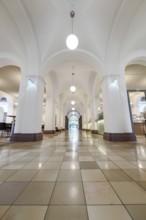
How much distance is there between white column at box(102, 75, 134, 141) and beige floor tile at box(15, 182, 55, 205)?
169 inches

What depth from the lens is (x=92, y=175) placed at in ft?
4.76

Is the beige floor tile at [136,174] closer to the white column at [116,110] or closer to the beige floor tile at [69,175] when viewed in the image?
the beige floor tile at [69,175]

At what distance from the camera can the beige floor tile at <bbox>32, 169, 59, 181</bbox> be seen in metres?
1.33

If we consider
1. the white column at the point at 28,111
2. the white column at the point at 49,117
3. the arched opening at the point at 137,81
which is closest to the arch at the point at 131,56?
the arched opening at the point at 137,81

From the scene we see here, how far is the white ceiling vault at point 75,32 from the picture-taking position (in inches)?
163

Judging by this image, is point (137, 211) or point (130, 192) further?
point (130, 192)

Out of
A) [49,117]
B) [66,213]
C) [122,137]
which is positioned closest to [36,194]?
[66,213]

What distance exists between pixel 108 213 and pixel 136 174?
0.92 meters

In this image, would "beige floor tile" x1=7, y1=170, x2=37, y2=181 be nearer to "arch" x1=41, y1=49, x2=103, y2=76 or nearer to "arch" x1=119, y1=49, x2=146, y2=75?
"arch" x1=41, y1=49, x2=103, y2=76

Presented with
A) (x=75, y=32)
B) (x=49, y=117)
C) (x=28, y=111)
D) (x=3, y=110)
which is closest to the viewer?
(x=28, y=111)

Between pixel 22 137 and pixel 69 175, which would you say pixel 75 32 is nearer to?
pixel 22 137

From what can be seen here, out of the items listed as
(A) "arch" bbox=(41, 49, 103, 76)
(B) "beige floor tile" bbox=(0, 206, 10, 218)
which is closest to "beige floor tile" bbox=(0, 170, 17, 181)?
(B) "beige floor tile" bbox=(0, 206, 10, 218)

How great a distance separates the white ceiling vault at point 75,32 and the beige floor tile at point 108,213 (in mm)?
5528

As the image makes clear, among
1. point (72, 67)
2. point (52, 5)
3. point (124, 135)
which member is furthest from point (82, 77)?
point (124, 135)
